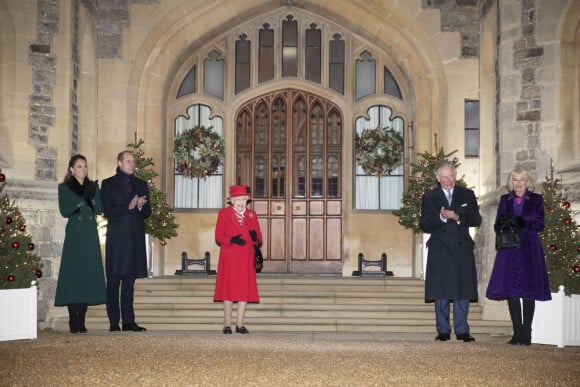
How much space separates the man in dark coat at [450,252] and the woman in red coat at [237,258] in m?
1.83

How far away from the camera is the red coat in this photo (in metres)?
9.21

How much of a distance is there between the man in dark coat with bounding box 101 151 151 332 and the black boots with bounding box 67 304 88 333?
0.93ft

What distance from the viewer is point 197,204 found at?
14383mm

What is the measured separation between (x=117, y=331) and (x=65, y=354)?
2292mm

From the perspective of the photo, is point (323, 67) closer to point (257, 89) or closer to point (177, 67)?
point (257, 89)

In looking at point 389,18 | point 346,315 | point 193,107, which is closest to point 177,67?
point 193,107

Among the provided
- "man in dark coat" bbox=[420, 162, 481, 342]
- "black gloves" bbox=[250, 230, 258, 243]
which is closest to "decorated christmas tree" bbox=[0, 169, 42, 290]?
"black gloves" bbox=[250, 230, 258, 243]

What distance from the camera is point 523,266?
847 centimetres

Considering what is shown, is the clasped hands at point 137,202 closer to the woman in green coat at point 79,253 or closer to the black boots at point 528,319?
the woman in green coat at point 79,253

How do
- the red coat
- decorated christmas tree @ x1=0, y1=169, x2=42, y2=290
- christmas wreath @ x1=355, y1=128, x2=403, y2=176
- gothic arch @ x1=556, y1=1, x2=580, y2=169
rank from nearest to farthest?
decorated christmas tree @ x1=0, y1=169, x2=42, y2=290
the red coat
gothic arch @ x1=556, y1=1, x2=580, y2=169
christmas wreath @ x1=355, y1=128, x2=403, y2=176

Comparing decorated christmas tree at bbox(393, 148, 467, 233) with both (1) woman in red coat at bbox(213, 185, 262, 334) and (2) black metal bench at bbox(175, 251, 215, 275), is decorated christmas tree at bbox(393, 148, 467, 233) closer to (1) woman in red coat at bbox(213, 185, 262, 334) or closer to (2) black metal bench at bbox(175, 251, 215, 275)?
(2) black metal bench at bbox(175, 251, 215, 275)

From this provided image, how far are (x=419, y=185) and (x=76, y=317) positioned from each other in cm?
529

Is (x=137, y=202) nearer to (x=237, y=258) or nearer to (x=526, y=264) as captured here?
(x=237, y=258)

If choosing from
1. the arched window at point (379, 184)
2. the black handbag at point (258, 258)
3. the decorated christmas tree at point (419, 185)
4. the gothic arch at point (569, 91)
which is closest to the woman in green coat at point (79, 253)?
the black handbag at point (258, 258)
